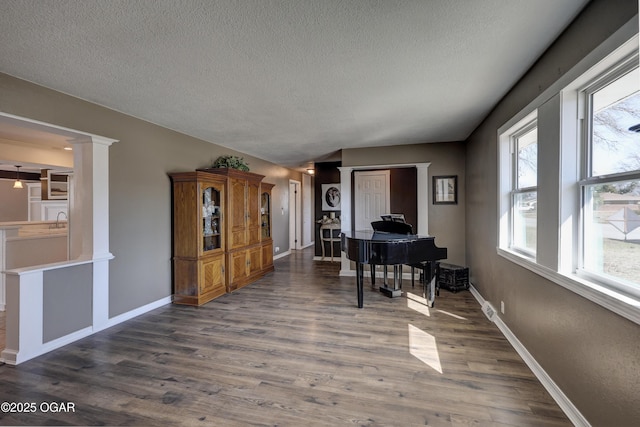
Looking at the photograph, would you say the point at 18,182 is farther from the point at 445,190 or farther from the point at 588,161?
the point at 588,161

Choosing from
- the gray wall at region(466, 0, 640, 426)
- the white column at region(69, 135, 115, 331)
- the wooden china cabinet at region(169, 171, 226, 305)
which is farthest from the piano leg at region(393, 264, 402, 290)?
the white column at region(69, 135, 115, 331)

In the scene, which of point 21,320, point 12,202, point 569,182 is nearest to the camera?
point 569,182

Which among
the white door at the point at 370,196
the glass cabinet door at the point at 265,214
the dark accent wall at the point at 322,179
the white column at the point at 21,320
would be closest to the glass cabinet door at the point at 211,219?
the glass cabinet door at the point at 265,214

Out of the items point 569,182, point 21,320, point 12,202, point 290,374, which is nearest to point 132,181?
point 21,320

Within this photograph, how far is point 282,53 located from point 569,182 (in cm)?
209

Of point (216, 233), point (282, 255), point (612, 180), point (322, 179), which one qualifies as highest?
point (322, 179)

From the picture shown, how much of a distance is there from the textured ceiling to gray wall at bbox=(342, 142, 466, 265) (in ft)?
5.17

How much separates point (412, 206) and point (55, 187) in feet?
24.6

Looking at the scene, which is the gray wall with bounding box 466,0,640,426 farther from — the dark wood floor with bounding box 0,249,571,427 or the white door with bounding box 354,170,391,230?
the white door with bounding box 354,170,391,230

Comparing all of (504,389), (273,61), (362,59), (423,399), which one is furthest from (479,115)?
(423,399)

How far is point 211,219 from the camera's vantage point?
411 centimetres

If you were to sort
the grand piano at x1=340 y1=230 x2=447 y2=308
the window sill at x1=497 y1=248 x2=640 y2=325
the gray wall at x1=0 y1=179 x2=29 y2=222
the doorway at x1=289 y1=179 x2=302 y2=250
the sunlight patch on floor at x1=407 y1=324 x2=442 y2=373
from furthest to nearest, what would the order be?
the doorway at x1=289 y1=179 x2=302 y2=250, the gray wall at x1=0 y1=179 x2=29 y2=222, the grand piano at x1=340 y1=230 x2=447 y2=308, the sunlight patch on floor at x1=407 y1=324 x2=442 y2=373, the window sill at x1=497 y1=248 x2=640 y2=325

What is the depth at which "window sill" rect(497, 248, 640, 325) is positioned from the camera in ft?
4.07

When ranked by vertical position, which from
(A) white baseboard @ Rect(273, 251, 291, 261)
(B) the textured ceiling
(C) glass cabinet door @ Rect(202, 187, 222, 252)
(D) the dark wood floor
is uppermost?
(B) the textured ceiling
